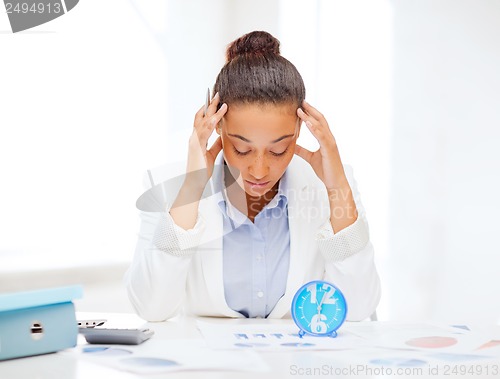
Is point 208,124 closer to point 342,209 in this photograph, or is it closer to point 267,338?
point 342,209

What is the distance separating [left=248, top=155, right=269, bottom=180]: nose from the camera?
179 cm

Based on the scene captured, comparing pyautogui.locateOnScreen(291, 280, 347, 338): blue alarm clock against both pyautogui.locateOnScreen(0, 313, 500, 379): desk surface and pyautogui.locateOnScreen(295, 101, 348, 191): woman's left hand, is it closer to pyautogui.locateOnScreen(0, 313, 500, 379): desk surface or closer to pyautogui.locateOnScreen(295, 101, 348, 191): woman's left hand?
pyautogui.locateOnScreen(0, 313, 500, 379): desk surface

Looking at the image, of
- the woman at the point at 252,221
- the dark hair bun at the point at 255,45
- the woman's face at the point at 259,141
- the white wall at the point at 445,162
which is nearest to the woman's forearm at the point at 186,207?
the woman at the point at 252,221

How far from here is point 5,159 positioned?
2.82m

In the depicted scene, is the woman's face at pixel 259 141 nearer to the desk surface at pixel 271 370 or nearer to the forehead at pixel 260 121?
the forehead at pixel 260 121

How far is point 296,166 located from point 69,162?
4.37ft

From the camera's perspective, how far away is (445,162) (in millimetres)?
3469

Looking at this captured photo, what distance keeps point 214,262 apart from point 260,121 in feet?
1.31

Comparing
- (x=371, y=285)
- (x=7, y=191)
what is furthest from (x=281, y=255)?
(x=7, y=191)

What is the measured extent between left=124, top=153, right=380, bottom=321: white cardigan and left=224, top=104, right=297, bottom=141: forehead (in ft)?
0.74

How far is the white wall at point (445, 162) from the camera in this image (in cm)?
337

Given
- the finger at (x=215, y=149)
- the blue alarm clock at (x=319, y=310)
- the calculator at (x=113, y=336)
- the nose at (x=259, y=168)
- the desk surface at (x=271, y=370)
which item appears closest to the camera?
the desk surface at (x=271, y=370)

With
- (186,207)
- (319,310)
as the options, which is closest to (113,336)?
(319,310)

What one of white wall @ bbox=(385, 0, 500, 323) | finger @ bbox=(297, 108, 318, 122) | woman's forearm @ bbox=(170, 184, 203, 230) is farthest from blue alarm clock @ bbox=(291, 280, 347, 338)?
white wall @ bbox=(385, 0, 500, 323)
